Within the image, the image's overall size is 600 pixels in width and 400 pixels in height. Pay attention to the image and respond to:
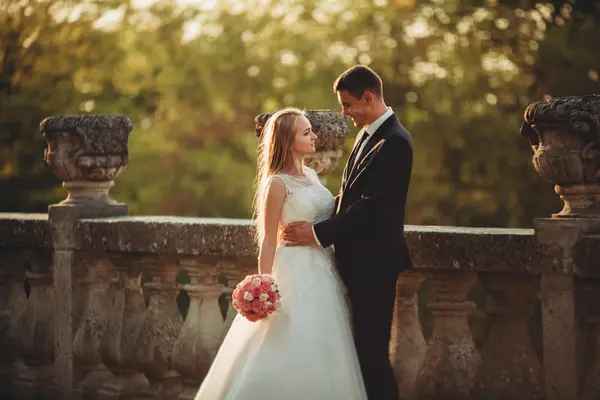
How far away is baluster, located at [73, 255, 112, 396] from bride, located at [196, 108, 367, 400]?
1.77 m

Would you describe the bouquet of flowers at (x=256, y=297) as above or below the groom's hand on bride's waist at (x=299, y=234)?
below

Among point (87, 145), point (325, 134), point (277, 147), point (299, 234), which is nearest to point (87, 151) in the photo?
point (87, 145)

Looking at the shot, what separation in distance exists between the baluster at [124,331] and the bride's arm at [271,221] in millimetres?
1791

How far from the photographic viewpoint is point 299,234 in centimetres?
516

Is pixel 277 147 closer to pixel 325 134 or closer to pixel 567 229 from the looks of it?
pixel 325 134

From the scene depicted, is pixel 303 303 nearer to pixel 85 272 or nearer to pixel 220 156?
pixel 85 272

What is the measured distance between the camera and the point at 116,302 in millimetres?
6824

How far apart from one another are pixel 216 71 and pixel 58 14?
23.1 ft

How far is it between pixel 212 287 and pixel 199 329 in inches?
9.6

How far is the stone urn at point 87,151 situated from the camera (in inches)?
268

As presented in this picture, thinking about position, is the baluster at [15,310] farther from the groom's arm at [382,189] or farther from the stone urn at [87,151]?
the groom's arm at [382,189]

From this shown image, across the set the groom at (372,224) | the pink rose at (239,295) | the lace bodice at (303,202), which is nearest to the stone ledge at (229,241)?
the groom at (372,224)

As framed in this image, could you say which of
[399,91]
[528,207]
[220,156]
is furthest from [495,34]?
[220,156]

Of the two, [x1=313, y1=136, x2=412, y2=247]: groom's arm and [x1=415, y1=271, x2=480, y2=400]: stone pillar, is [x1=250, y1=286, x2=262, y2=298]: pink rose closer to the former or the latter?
[x1=313, y1=136, x2=412, y2=247]: groom's arm
